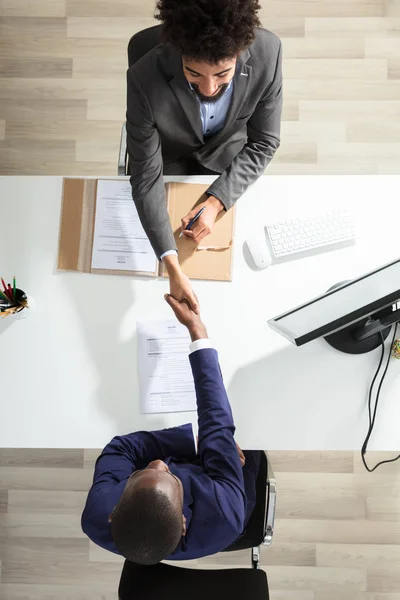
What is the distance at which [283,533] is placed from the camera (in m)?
2.34

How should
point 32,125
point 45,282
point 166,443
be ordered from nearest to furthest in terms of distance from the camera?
1. point 166,443
2. point 45,282
3. point 32,125

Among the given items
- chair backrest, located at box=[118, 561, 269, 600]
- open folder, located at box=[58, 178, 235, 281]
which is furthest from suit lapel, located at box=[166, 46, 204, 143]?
chair backrest, located at box=[118, 561, 269, 600]

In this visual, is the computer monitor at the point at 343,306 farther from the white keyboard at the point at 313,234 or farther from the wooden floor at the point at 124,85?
the wooden floor at the point at 124,85

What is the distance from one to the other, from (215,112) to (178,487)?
1.10 m

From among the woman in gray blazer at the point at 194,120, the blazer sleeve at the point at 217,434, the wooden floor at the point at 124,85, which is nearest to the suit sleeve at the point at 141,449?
the blazer sleeve at the point at 217,434

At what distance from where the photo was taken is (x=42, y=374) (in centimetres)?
169

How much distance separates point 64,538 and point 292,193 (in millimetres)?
1790

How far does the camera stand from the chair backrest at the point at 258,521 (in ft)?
5.90

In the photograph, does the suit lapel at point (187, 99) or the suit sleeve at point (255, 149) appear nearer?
the suit lapel at point (187, 99)

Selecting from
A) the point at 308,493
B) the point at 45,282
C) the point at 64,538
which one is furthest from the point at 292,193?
the point at 64,538

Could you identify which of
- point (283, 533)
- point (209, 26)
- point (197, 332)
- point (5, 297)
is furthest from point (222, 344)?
point (283, 533)

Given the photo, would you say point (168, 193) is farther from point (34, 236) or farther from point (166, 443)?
point (166, 443)

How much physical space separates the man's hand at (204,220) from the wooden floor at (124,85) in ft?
3.09

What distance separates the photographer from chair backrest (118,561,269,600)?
1.67 meters
